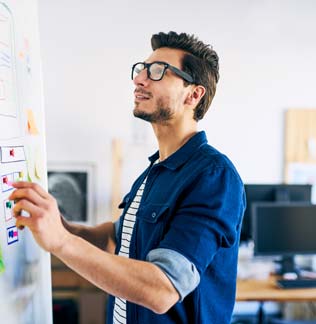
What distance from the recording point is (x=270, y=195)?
2.39 m

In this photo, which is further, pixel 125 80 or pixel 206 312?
pixel 125 80

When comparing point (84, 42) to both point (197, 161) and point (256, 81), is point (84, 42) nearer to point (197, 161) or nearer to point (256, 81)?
point (256, 81)

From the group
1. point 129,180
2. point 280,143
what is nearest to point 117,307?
point 129,180

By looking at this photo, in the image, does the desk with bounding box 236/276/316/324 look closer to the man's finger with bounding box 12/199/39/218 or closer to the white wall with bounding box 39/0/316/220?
the white wall with bounding box 39/0/316/220

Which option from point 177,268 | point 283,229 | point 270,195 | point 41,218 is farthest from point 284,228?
point 41,218

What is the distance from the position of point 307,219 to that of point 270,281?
437 millimetres

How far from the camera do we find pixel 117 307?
1.15 meters

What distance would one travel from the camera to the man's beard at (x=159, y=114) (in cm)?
112

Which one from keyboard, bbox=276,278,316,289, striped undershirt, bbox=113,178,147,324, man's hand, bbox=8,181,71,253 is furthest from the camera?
keyboard, bbox=276,278,316,289

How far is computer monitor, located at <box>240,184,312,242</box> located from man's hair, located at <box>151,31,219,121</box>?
127 cm

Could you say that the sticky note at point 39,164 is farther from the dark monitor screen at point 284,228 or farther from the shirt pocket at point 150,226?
the dark monitor screen at point 284,228

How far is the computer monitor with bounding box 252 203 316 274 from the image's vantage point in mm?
2193

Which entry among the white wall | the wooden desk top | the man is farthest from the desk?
the man

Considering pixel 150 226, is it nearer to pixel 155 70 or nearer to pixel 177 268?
pixel 177 268
